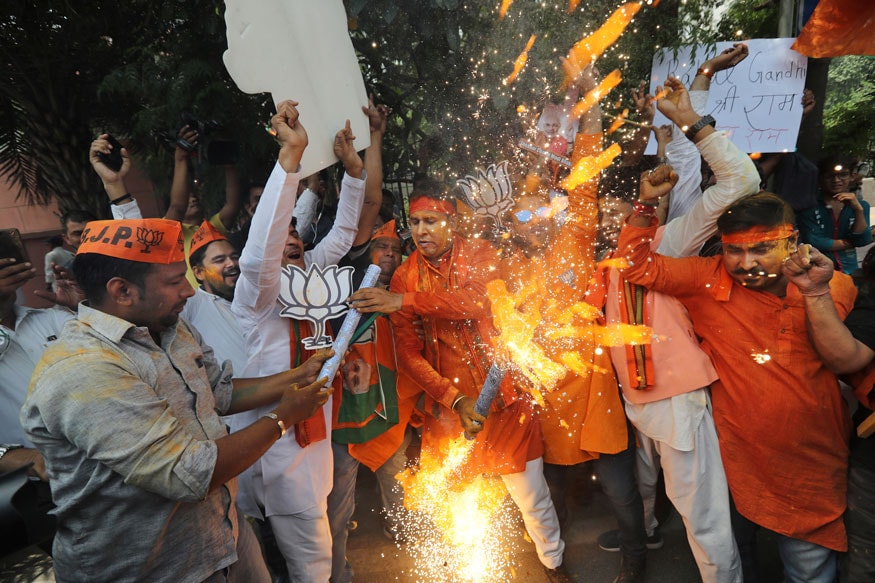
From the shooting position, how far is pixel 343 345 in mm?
2646

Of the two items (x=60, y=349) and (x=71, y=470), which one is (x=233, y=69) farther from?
(x=71, y=470)

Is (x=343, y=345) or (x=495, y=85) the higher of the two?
(x=495, y=85)

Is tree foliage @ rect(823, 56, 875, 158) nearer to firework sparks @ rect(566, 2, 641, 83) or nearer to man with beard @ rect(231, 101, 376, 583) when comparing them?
firework sparks @ rect(566, 2, 641, 83)

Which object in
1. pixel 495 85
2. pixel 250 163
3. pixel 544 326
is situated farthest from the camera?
pixel 250 163

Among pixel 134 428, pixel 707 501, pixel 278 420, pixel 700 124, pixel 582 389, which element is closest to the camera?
pixel 134 428

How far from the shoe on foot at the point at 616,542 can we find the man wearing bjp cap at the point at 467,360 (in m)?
0.42

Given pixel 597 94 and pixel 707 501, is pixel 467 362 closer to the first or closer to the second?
pixel 707 501

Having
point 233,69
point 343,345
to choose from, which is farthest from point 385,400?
point 233,69

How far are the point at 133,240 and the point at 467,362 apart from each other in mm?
1967

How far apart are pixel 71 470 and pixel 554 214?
2.81 m

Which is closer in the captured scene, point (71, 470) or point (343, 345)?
point (71, 470)

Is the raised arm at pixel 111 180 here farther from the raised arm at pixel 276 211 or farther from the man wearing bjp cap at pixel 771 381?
the man wearing bjp cap at pixel 771 381

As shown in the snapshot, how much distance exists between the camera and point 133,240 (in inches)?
76.2

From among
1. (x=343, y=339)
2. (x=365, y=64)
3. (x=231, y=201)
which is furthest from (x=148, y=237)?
(x=365, y=64)
